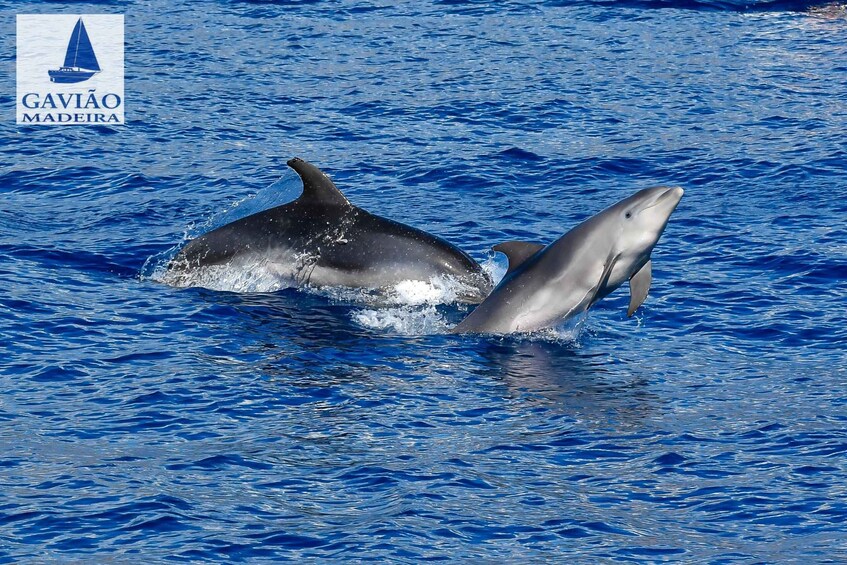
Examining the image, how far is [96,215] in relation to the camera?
77.4ft

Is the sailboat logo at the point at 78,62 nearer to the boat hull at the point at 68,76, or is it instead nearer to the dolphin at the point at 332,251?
the boat hull at the point at 68,76

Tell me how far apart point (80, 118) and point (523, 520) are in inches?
786

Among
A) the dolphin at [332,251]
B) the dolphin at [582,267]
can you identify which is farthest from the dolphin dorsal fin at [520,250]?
the dolphin at [332,251]

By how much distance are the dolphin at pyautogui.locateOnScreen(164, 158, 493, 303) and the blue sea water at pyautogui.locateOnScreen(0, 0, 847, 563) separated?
1.42 ft

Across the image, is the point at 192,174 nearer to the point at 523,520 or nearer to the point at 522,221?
the point at 522,221

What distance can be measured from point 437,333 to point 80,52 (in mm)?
20078

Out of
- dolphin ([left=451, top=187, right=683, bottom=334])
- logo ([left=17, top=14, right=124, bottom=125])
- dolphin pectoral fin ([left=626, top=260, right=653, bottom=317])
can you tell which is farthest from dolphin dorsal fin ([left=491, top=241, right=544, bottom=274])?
logo ([left=17, top=14, right=124, bottom=125])

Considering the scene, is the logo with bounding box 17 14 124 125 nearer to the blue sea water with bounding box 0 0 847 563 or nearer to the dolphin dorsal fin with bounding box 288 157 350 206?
the blue sea water with bounding box 0 0 847 563

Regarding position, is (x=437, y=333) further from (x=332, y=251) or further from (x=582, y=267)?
(x=332, y=251)

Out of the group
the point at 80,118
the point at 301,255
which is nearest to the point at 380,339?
the point at 301,255

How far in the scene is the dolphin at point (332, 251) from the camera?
19734 millimetres

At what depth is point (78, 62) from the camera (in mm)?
33938

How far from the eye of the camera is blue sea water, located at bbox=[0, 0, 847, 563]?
1286 centimetres

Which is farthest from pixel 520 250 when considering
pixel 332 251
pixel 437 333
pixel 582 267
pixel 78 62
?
pixel 78 62
